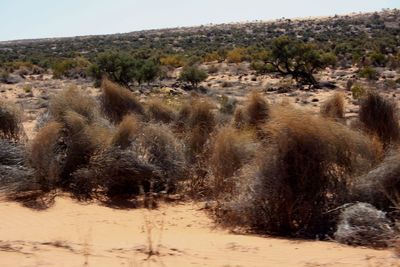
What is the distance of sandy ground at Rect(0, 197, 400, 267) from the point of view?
7434mm

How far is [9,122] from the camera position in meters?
14.5

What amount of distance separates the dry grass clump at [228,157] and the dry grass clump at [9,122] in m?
5.88

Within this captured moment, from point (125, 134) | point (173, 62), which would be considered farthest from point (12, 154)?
point (173, 62)

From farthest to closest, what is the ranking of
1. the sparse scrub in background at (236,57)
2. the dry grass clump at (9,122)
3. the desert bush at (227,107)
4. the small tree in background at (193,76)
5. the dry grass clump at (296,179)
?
the sparse scrub in background at (236,57), the small tree in background at (193,76), the desert bush at (227,107), the dry grass clump at (9,122), the dry grass clump at (296,179)

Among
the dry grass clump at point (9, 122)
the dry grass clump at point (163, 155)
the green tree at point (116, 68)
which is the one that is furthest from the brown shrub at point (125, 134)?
the green tree at point (116, 68)

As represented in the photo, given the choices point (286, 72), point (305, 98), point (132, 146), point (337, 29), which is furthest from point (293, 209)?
point (337, 29)

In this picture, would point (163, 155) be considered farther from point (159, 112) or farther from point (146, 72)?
point (146, 72)

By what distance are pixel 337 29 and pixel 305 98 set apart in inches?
2028

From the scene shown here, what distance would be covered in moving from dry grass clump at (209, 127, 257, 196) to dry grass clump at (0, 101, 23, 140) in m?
5.88

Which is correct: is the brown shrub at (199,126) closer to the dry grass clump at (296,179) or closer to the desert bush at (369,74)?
the dry grass clump at (296,179)

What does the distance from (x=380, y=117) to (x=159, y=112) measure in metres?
6.41

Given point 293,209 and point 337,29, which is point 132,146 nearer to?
point 293,209

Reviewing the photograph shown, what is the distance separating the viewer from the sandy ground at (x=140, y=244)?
7434 mm

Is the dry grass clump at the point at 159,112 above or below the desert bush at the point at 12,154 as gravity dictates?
above
